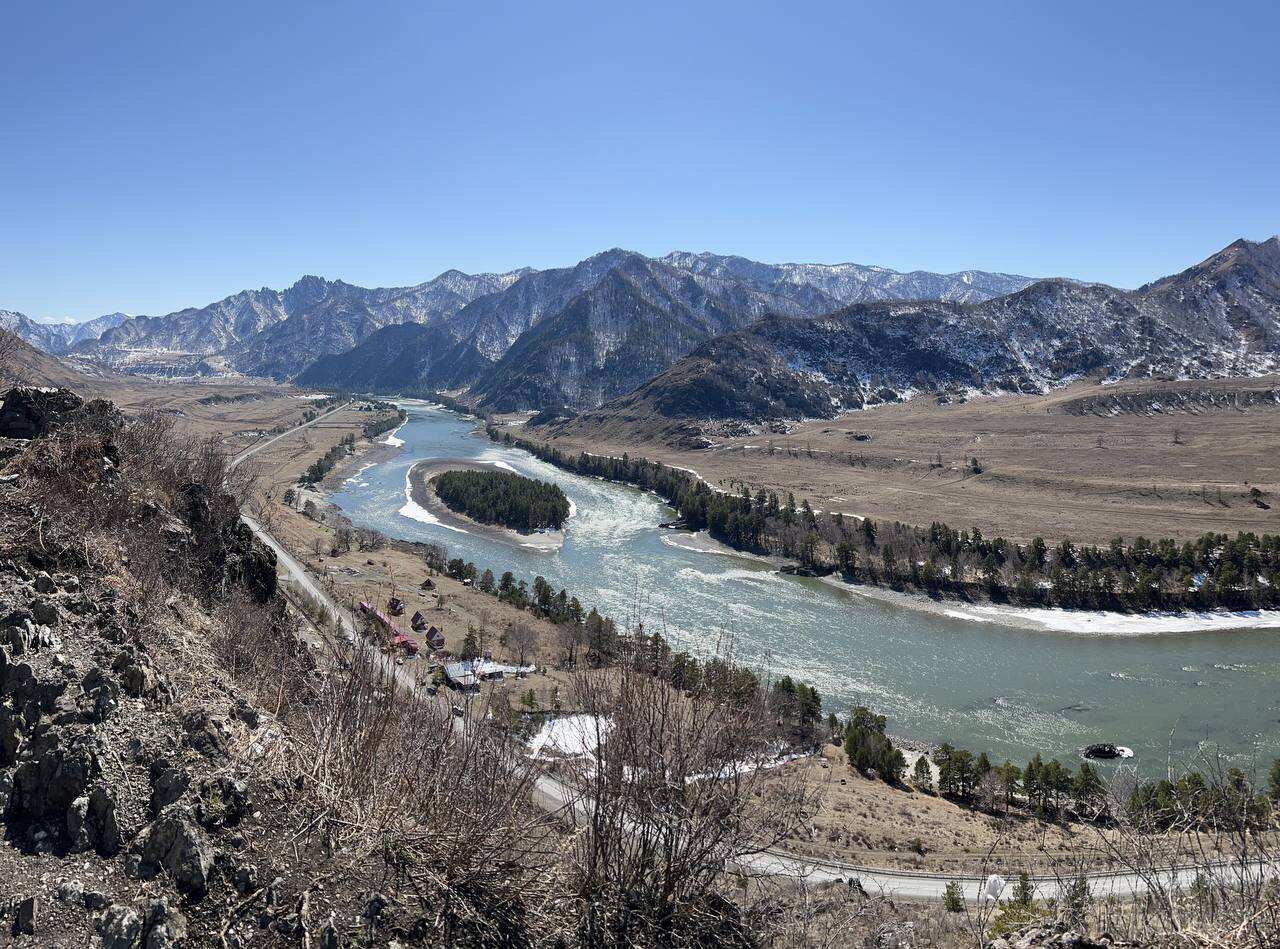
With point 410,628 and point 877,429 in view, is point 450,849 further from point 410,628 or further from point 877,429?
point 877,429

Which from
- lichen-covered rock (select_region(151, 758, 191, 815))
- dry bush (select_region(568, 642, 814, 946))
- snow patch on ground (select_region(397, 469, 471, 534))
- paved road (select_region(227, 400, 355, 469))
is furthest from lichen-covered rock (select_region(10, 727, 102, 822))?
paved road (select_region(227, 400, 355, 469))

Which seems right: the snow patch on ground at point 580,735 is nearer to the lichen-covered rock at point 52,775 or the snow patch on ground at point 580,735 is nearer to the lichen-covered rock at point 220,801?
the lichen-covered rock at point 220,801

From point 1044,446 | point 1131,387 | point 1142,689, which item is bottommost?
point 1142,689

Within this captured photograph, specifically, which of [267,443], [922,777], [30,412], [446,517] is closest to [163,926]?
[30,412]

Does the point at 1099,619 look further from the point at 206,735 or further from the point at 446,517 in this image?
the point at 446,517

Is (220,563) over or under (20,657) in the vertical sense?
under

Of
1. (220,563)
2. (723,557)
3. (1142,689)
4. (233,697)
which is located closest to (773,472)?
(723,557)

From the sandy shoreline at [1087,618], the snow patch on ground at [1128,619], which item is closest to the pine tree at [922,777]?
the sandy shoreline at [1087,618]
